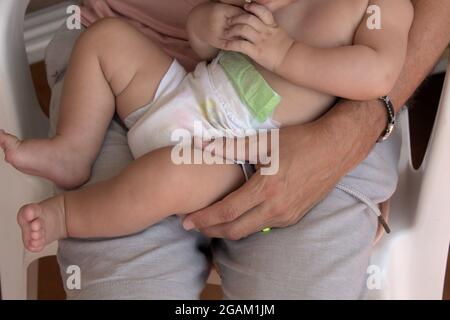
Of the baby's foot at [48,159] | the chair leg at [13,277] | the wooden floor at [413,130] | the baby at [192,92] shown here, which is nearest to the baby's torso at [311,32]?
the baby at [192,92]

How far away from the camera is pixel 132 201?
0.79m

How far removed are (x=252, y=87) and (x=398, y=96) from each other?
197mm

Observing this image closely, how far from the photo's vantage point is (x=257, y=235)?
0.83 m

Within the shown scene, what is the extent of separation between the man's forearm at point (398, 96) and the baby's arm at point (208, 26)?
0.16 metres

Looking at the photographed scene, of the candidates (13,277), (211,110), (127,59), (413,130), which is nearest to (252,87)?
(211,110)

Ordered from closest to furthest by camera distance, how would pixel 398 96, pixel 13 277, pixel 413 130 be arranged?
pixel 398 96
pixel 13 277
pixel 413 130

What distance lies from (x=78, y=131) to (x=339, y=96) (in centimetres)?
31

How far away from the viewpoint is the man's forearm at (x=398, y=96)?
84 cm

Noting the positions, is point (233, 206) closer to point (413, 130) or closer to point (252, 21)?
point (252, 21)

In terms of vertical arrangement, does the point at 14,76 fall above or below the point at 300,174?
above

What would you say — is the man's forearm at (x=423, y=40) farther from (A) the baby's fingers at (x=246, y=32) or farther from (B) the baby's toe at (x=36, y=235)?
(B) the baby's toe at (x=36, y=235)

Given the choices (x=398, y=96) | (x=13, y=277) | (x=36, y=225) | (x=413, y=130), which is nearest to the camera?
(x=36, y=225)

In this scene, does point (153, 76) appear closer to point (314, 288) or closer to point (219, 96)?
point (219, 96)
